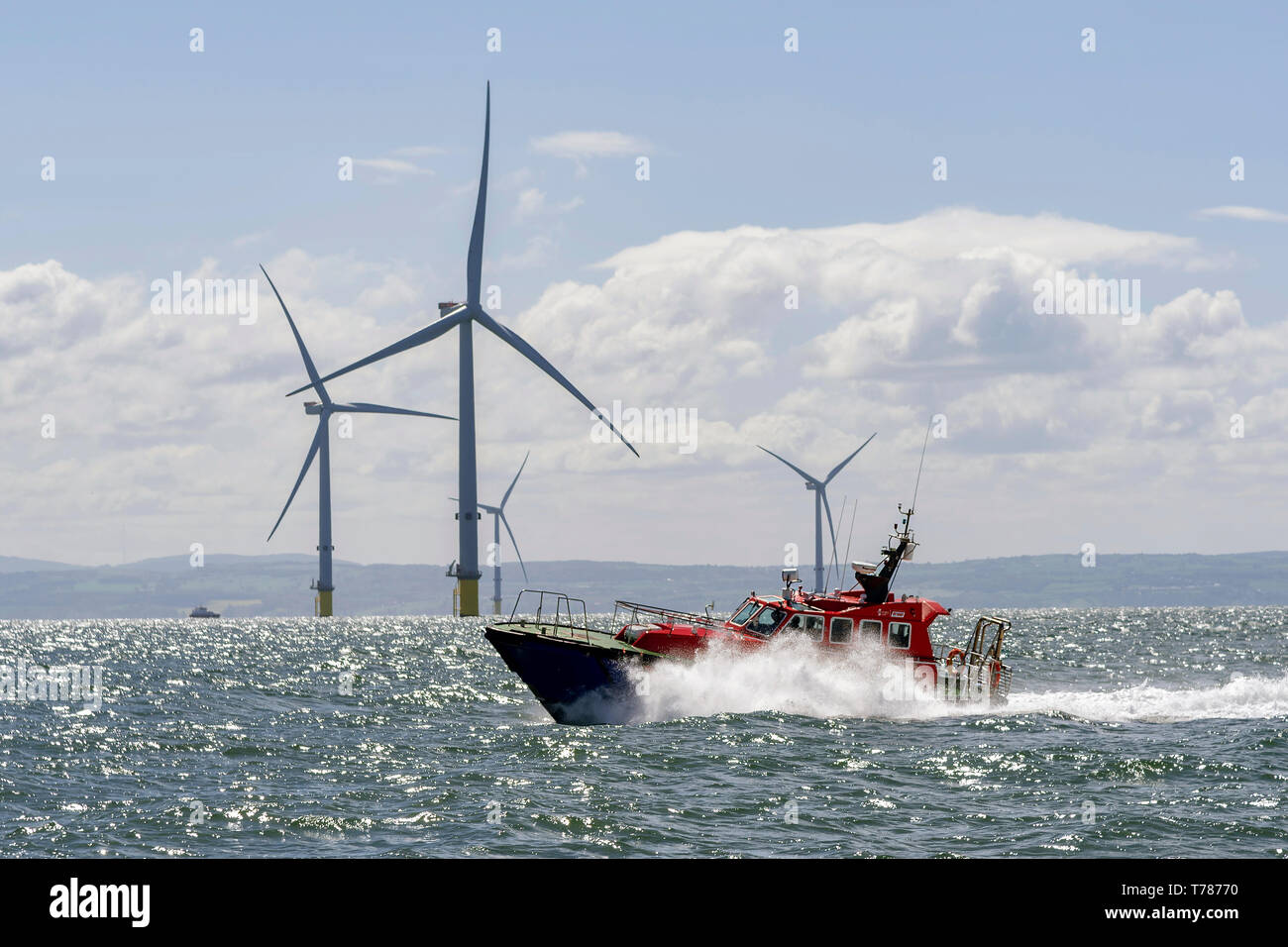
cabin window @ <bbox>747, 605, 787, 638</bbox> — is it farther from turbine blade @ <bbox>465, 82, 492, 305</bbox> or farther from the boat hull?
turbine blade @ <bbox>465, 82, 492, 305</bbox>

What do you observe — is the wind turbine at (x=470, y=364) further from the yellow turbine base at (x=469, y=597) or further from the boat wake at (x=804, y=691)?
the boat wake at (x=804, y=691)

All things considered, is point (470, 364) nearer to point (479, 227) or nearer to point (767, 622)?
point (479, 227)

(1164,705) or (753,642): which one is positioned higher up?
(753,642)

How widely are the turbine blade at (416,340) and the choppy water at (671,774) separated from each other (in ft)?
167

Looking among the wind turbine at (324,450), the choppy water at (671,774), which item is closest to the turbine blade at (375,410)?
the wind turbine at (324,450)

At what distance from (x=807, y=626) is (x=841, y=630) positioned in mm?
925

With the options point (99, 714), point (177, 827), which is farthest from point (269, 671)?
point (177, 827)

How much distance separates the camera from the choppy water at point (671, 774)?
18.2m

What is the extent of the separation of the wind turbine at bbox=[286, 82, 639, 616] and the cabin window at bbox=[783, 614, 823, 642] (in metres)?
39.2

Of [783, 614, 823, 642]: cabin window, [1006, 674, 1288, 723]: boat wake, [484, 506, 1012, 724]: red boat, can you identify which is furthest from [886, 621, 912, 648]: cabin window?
[1006, 674, 1288, 723]: boat wake

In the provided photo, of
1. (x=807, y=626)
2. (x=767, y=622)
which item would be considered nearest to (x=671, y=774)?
(x=767, y=622)

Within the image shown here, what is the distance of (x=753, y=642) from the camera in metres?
33.3
